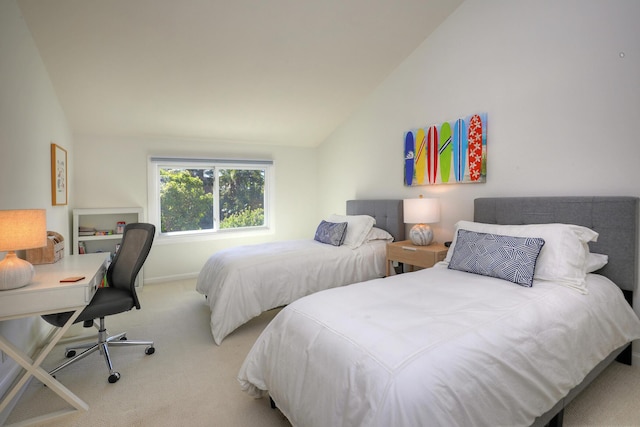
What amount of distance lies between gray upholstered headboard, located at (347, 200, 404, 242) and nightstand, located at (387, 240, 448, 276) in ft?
1.11

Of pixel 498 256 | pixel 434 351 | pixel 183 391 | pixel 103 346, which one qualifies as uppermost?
pixel 498 256

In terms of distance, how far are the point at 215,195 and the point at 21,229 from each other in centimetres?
310

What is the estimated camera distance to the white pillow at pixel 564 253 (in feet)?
6.70

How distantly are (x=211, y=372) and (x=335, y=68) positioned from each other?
315cm

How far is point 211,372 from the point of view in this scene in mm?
2264

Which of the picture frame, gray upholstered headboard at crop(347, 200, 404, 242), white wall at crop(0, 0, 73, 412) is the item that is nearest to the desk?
white wall at crop(0, 0, 73, 412)

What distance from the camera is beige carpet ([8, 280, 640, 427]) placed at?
1.79 meters

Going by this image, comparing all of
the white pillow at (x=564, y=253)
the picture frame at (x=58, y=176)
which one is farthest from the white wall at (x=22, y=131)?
the white pillow at (x=564, y=253)

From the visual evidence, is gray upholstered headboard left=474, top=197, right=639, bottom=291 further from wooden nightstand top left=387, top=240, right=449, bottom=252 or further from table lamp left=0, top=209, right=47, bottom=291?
table lamp left=0, top=209, right=47, bottom=291

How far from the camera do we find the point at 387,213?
396 cm

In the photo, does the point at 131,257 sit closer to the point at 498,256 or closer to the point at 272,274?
the point at 272,274

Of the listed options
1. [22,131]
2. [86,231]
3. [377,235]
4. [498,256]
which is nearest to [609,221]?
[498,256]

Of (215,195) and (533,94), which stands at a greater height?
(533,94)

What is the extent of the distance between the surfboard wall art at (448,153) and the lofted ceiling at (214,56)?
3.25 feet
